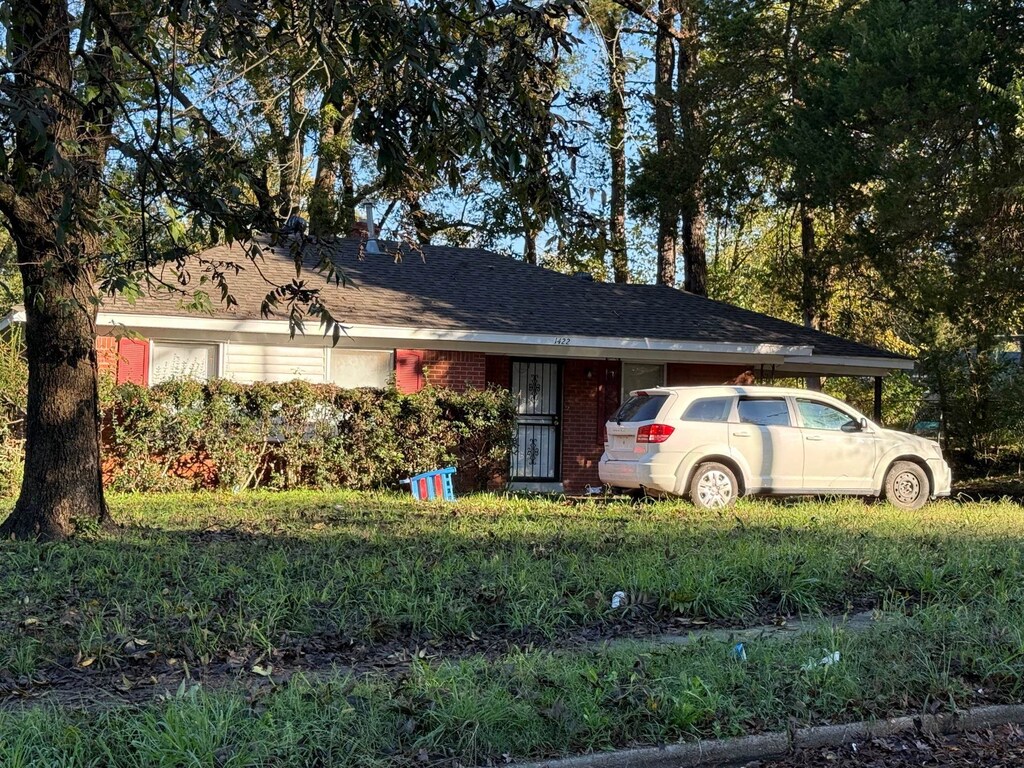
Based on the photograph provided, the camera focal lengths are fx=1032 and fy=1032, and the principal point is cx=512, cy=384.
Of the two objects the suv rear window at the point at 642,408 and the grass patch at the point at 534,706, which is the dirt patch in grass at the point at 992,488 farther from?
the grass patch at the point at 534,706

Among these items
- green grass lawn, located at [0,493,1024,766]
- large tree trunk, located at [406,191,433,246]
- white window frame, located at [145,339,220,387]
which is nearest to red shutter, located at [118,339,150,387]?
white window frame, located at [145,339,220,387]

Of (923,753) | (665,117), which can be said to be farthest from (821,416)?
(665,117)

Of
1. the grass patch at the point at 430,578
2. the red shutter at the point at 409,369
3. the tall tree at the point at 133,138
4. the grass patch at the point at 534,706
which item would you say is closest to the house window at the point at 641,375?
the red shutter at the point at 409,369

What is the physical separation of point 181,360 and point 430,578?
985cm

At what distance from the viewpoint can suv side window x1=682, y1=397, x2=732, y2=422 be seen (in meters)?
13.8

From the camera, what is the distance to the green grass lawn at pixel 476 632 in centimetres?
455

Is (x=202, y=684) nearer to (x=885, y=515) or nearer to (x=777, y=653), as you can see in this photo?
(x=777, y=653)

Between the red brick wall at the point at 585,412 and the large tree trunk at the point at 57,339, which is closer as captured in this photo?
the large tree trunk at the point at 57,339

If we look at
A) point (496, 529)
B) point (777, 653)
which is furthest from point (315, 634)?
point (496, 529)

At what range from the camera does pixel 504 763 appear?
4.40m

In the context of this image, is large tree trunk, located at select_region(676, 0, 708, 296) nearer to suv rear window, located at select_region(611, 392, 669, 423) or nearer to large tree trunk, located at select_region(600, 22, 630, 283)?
large tree trunk, located at select_region(600, 22, 630, 283)

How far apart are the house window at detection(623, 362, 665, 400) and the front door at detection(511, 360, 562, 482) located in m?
1.29

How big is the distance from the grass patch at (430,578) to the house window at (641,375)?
7.77 meters

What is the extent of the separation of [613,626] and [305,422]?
9.12 metres
